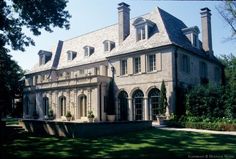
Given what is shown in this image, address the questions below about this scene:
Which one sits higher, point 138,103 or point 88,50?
point 88,50

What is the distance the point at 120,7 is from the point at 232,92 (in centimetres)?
1658

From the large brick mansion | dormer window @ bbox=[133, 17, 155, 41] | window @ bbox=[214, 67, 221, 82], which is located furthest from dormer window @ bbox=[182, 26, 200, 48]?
window @ bbox=[214, 67, 221, 82]

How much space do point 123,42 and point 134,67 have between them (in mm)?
4088

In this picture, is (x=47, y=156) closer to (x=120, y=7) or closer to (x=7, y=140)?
(x=7, y=140)

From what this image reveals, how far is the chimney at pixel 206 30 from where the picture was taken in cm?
3484

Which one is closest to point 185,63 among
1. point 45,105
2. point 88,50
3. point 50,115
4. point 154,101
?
point 154,101

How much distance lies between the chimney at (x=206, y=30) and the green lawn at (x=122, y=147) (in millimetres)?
19875

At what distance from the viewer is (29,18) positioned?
21.7 metres

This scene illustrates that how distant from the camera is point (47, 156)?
12.4 meters

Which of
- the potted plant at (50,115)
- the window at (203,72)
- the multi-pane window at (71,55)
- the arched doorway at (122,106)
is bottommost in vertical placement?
the potted plant at (50,115)

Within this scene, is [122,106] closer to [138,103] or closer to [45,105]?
[138,103]

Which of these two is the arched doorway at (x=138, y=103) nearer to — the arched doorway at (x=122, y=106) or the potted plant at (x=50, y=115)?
the arched doorway at (x=122, y=106)

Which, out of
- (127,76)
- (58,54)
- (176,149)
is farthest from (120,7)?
(176,149)

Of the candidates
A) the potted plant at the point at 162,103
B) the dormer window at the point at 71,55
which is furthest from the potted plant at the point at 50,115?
the potted plant at the point at 162,103
